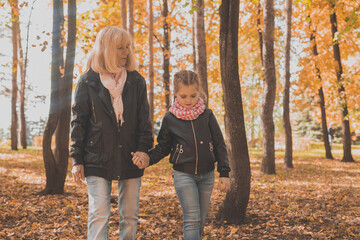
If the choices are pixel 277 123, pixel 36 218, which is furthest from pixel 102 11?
pixel 277 123

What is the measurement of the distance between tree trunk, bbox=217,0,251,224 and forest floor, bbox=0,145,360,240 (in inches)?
25.3

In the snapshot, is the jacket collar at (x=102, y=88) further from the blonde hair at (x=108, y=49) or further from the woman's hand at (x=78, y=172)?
the woman's hand at (x=78, y=172)

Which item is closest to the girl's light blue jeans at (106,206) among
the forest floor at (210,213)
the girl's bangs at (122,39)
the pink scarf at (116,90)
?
the pink scarf at (116,90)

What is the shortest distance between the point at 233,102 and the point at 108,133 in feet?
8.15

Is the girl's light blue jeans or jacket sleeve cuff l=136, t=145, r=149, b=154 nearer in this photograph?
the girl's light blue jeans

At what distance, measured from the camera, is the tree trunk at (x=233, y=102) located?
4914mm

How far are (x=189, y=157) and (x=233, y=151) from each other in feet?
6.53

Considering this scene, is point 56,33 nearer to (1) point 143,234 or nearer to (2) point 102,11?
(1) point 143,234

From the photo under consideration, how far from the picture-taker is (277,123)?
37031mm

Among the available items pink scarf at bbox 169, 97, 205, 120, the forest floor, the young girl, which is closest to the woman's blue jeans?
the young girl

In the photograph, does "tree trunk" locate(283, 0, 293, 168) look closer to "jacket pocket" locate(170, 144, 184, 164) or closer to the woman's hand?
"jacket pocket" locate(170, 144, 184, 164)

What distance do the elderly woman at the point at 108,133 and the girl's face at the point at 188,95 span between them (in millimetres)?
412

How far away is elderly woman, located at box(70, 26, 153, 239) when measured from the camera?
9.52 ft

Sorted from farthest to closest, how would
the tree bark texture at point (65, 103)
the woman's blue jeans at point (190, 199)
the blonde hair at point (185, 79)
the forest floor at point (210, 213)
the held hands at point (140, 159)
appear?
the tree bark texture at point (65, 103), the forest floor at point (210, 213), the blonde hair at point (185, 79), the woman's blue jeans at point (190, 199), the held hands at point (140, 159)
